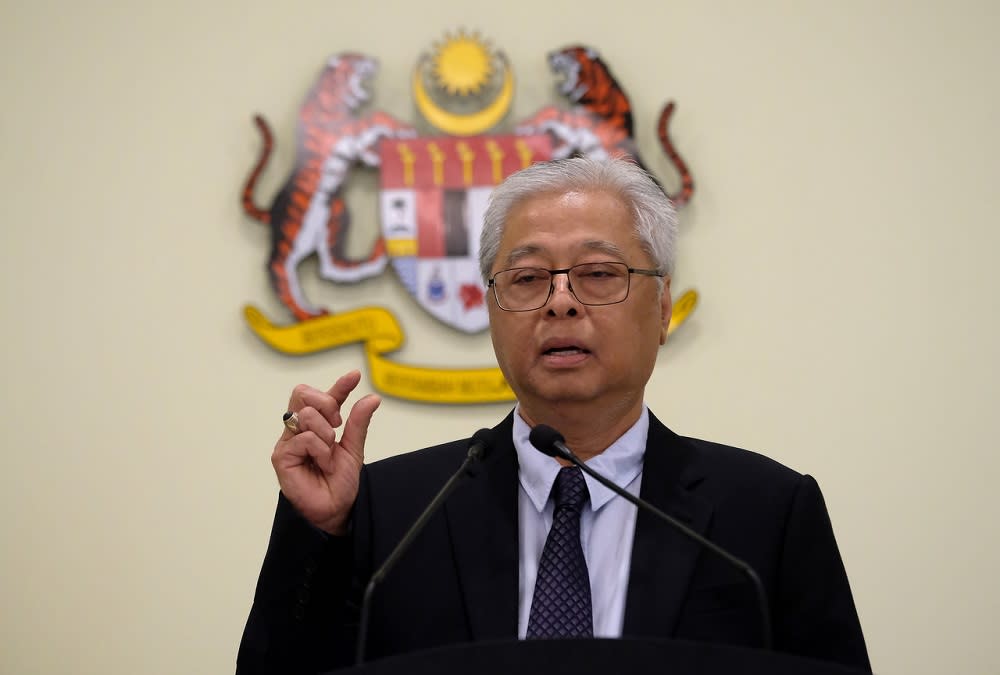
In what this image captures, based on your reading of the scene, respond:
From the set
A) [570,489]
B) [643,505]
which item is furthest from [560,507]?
[643,505]

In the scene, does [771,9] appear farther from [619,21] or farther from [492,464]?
[492,464]

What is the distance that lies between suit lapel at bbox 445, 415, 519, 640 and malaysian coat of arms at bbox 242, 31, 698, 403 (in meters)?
1.46

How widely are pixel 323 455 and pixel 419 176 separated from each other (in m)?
1.80

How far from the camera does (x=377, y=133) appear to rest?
2969 millimetres

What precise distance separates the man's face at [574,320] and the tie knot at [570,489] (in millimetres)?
110

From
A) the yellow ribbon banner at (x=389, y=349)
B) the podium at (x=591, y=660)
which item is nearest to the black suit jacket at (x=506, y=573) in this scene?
the podium at (x=591, y=660)

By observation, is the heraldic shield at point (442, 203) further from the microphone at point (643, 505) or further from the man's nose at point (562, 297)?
the microphone at point (643, 505)

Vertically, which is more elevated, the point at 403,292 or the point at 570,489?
the point at 403,292

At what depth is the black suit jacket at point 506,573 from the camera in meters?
1.28

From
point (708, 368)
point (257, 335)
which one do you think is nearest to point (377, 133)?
point (257, 335)

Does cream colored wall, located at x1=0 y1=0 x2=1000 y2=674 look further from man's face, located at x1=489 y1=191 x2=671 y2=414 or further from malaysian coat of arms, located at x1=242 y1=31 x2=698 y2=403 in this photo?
man's face, located at x1=489 y1=191 x2=671 y2=414

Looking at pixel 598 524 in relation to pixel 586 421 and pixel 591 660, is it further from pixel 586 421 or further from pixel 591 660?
pixel 591 660

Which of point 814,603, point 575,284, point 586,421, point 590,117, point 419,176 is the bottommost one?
point 814,603

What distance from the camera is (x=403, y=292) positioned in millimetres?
2979
